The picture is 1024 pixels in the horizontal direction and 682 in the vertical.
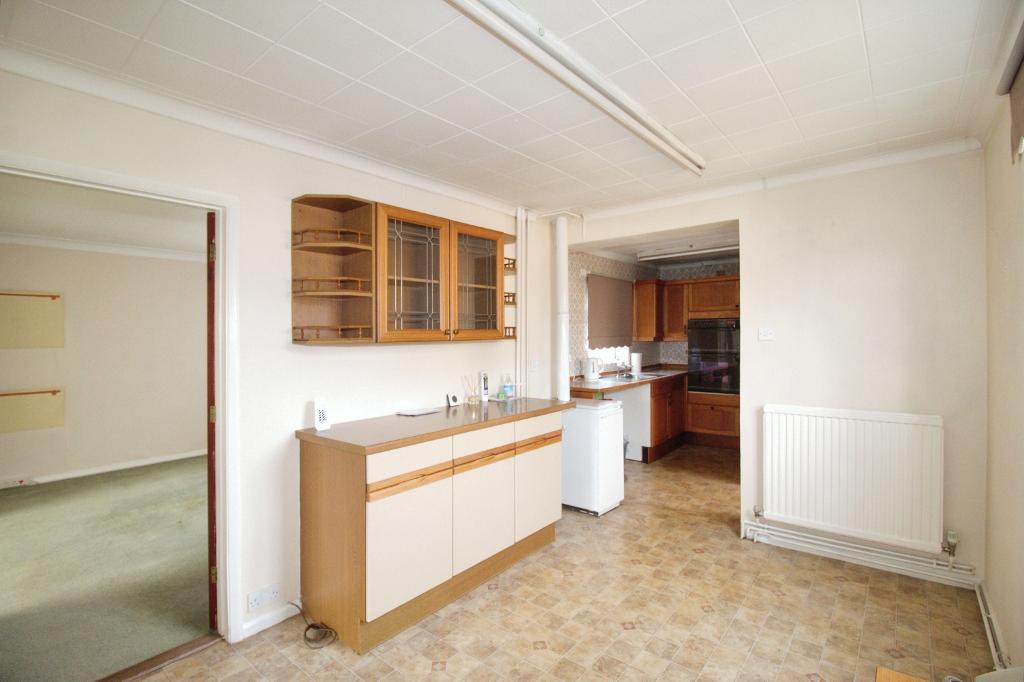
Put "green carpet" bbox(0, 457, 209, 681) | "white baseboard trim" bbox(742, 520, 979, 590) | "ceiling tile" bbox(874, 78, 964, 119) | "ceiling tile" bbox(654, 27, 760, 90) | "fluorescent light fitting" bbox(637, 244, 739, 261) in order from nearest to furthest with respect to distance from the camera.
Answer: "ceiling tile" bbox(654, 27, 760, 90) < "ceiling tile" bbox(874, 78, 964, 119) < "green carpet" bbox(0, 457, 209, 681) < "white baseboard trim" bbox(742, 520, 979, 590) < "fluorescent light fitting" bbox(637, 244, 739, 261)

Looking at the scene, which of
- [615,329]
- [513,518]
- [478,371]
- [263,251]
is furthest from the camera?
[615,329]

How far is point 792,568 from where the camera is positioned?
3.09 m

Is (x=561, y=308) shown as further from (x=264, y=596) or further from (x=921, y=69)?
(x=264, y=596)

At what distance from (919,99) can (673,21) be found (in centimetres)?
151

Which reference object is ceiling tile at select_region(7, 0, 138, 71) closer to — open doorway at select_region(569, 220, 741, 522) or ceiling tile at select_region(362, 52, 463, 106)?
ceiling tile at select_region(362, 52, 463, 106)

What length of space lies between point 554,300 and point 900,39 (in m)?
2.82

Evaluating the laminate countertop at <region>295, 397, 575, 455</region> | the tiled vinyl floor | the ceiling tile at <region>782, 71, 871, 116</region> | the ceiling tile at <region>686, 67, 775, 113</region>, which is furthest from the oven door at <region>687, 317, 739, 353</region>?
the ceiling tile at <region>686, 67, 775, 113</region>

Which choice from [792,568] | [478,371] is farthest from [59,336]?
[792,568]

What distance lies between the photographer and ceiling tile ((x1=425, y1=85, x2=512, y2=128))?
7.29 ft

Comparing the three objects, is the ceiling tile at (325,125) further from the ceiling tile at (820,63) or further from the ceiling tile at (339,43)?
the ceiling tile at (820,63)

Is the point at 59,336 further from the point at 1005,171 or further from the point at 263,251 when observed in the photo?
the point at 1005,171

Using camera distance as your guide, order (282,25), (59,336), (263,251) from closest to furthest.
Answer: (282,25) → (263,251) → (59,336)

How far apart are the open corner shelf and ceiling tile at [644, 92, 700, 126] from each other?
1536mm

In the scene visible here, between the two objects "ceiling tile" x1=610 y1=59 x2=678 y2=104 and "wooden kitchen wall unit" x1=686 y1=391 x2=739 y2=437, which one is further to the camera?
"wooden kitchen wall unit" x1=686 y1=391 x2=739 y2=437
